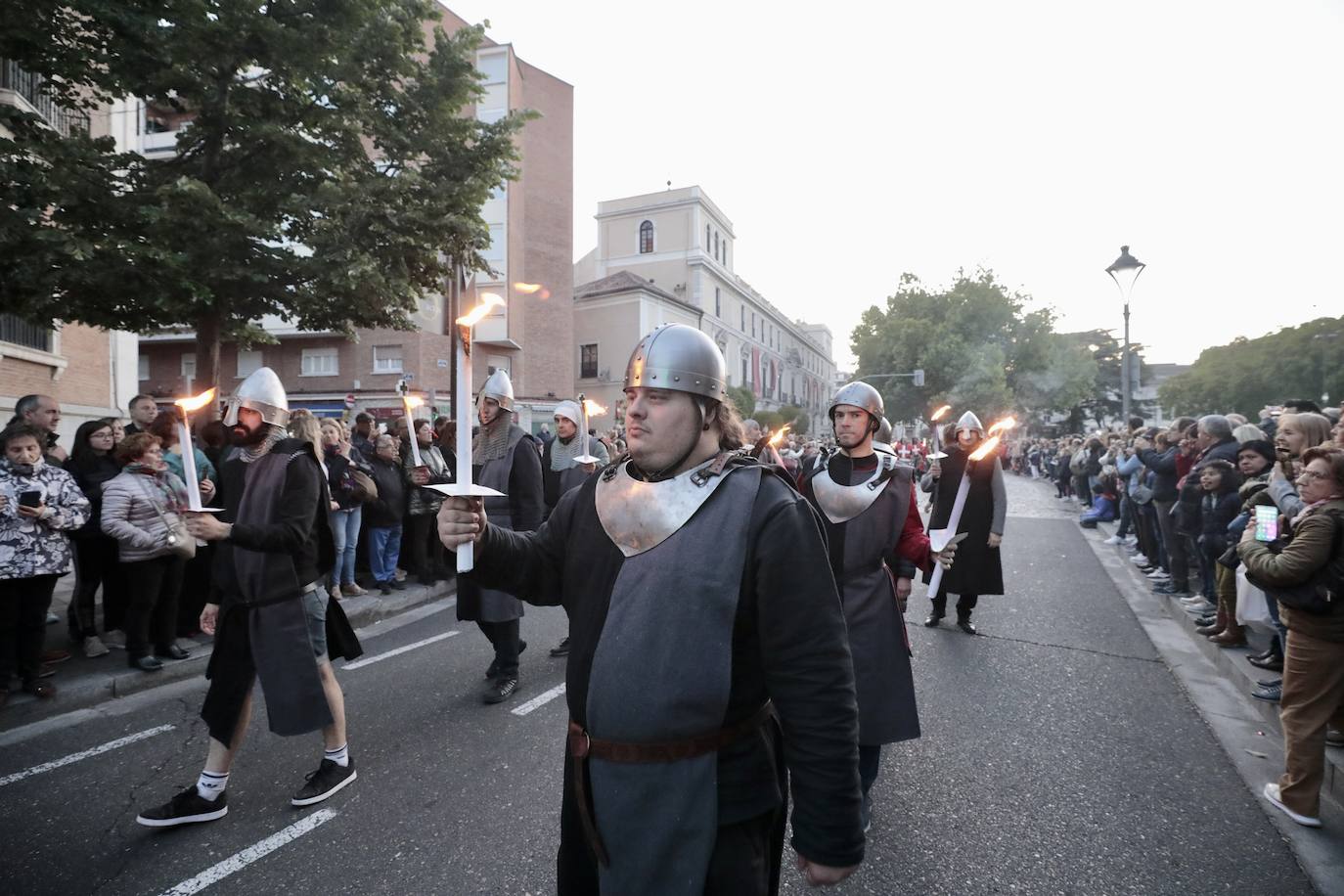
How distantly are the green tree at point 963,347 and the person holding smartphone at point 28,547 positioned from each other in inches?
1706

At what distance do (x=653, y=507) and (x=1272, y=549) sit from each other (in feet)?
12.4

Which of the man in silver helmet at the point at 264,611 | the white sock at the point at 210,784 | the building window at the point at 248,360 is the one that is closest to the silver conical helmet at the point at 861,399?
the man in silver helmet at the point at 264,611

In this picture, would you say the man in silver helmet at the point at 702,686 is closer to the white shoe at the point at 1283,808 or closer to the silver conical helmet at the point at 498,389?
the white shoe at the point at 1283,808

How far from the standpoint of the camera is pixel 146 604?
17.7 ft

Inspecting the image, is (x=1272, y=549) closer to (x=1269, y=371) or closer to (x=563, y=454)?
(x=563, y=454)

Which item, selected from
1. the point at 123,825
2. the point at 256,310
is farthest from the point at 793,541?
the point at 256,310

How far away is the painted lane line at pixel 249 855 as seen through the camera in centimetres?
282

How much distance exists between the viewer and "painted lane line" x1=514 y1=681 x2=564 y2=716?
471 cm

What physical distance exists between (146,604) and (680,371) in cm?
552

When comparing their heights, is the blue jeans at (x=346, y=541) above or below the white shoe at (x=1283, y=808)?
above

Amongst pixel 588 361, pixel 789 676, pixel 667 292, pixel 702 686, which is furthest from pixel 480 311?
pixel 667 292

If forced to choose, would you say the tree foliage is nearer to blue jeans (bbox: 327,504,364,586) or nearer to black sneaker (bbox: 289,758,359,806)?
blue jeans (bbox: 327,504,364,586)

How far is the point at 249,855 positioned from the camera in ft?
9.95

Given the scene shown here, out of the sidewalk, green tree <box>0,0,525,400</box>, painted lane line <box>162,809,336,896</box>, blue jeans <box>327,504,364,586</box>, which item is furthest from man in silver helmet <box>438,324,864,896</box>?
green tree <box>0,0,525,400</box>
